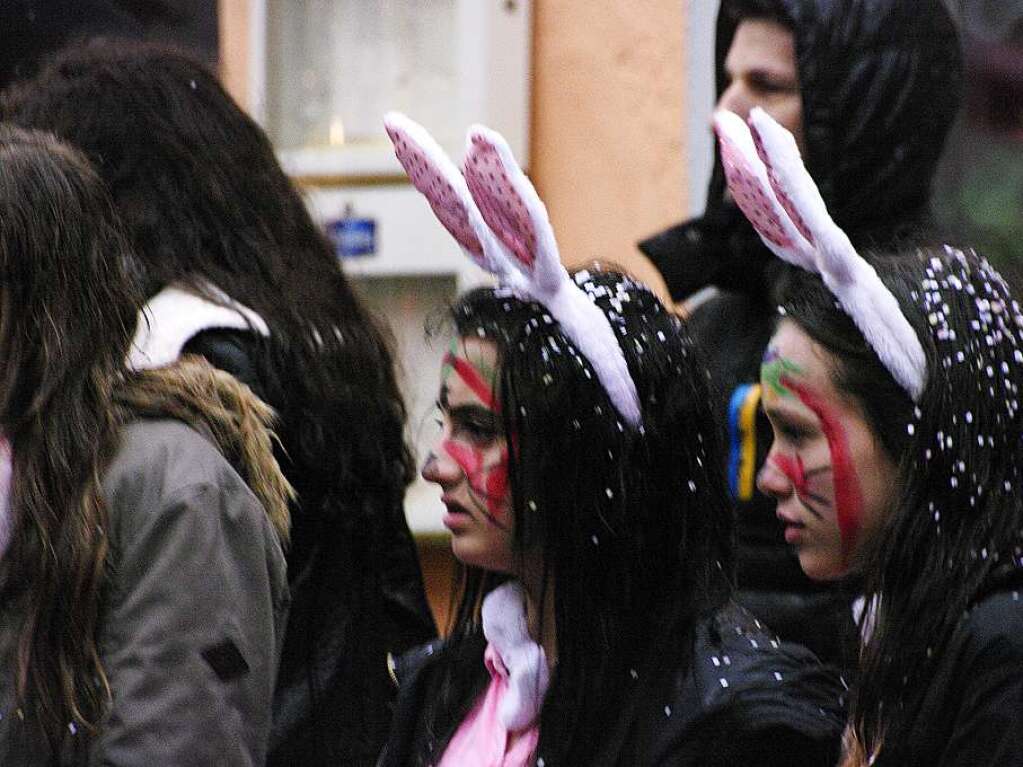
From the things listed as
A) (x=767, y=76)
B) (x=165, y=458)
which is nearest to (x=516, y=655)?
(x=165, y=458)

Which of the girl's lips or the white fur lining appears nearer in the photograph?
the girl's lips

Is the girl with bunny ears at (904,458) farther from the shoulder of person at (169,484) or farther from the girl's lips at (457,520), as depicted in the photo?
the shoulder of person at (169,484)

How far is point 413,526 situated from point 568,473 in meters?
3.11

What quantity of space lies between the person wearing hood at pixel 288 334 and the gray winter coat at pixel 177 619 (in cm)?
41

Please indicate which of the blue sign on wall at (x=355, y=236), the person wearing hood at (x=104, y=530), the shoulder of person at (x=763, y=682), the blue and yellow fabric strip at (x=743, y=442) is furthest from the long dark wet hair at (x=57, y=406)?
the blue sign on wall at (x=355, y=236)

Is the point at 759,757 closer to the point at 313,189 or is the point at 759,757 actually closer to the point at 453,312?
the point at 453,312

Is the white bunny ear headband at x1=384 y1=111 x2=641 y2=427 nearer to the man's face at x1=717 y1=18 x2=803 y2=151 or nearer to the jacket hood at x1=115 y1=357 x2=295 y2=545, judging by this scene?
the jacket hood at x1=115 y1=357 x2=295 y2=545

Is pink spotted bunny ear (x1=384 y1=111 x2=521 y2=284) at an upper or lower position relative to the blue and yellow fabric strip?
upper

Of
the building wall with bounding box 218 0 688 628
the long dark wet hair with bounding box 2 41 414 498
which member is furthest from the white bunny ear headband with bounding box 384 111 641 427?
the building wall with bounding box 218 0 688 628

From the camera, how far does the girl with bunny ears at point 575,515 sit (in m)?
2.50

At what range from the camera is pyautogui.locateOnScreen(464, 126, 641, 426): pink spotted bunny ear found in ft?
8.23

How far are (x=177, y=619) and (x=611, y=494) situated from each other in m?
0.58

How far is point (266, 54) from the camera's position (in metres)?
5.83

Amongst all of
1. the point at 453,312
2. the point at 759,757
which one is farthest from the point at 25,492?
the point at 759,757
